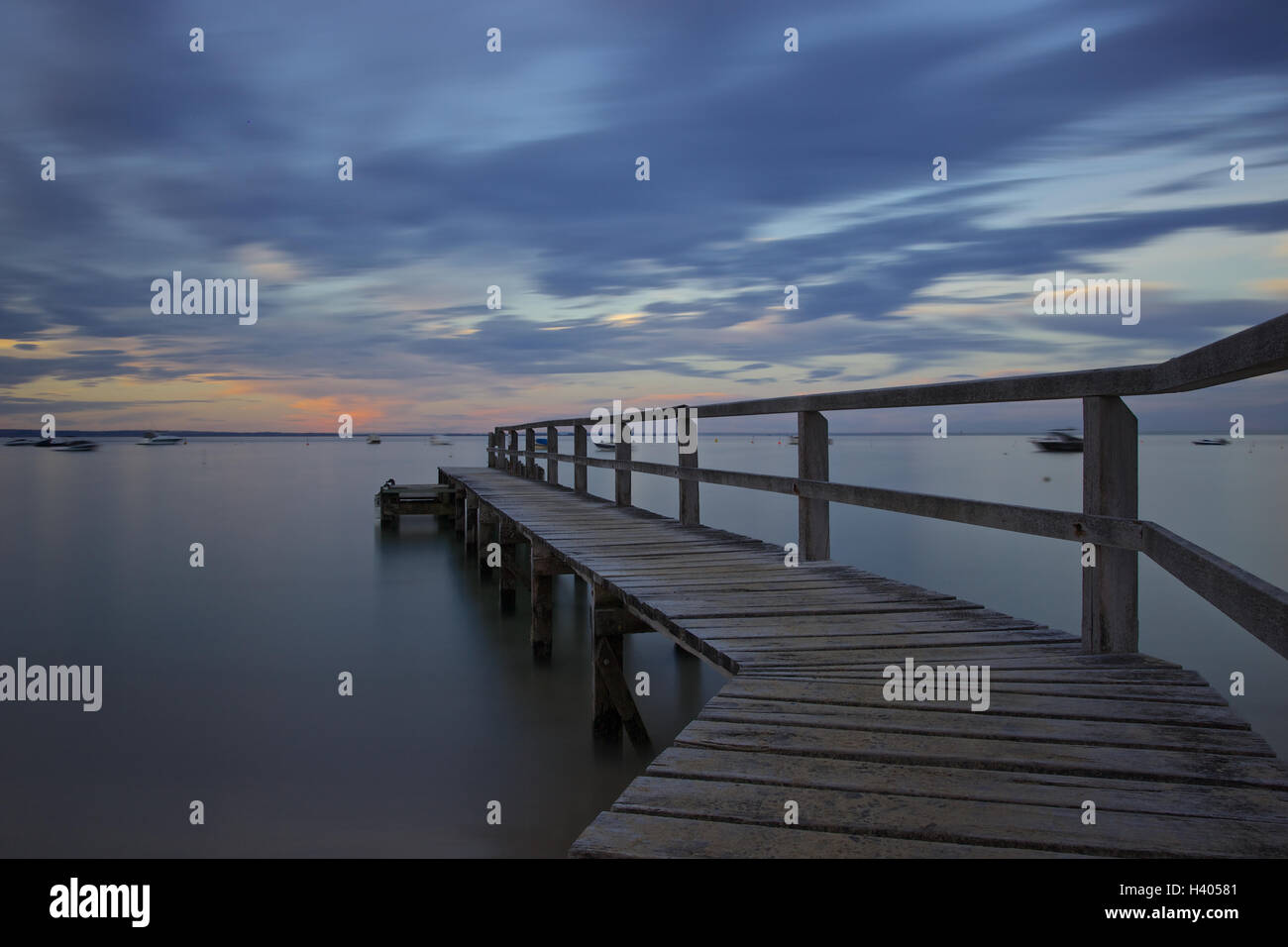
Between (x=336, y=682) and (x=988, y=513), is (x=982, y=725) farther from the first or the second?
(x=336, y=682)

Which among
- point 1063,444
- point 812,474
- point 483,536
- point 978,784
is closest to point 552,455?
point 483,536

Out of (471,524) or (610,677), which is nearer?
(610,677)

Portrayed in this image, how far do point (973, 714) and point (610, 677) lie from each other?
3.15 metres

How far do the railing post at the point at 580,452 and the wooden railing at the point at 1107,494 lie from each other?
16.7ft

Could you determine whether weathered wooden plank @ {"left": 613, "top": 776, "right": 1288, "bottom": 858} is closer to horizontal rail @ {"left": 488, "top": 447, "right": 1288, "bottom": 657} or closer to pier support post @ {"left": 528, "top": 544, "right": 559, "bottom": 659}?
horizontal rail @ {"left": 488, "top": 447, "right": 1288, "bottom": 657}

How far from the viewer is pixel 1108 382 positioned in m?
3.17

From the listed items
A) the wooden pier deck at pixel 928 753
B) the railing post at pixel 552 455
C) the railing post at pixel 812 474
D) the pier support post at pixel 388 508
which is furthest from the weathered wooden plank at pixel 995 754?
the pier support post at pixel 388 508

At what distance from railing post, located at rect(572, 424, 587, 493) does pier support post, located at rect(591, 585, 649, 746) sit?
4781 mm

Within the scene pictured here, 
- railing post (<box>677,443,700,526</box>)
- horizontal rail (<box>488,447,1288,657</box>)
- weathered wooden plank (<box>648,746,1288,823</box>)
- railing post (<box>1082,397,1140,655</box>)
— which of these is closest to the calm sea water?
railing post (<box>677,443,700,526</box>)

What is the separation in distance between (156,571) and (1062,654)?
13843 mm

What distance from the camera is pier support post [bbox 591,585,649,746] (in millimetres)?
5438

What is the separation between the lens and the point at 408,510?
18.9 m

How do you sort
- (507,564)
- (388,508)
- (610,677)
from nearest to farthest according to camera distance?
(610,677)
(507,564)
(388,508)

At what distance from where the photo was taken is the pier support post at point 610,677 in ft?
17.8
